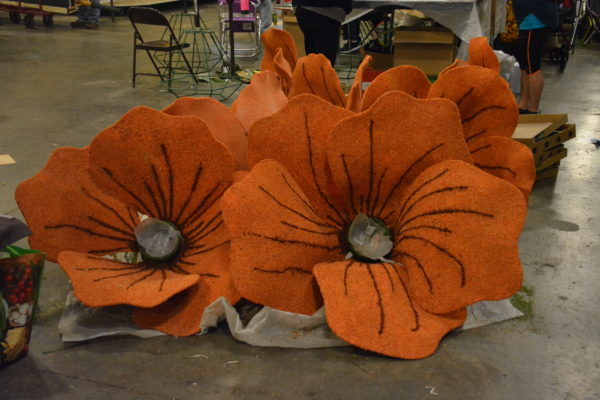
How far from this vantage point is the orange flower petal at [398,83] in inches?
68.5

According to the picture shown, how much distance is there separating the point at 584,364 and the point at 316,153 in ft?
2.61

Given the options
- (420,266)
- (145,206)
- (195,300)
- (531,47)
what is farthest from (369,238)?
(531,47)

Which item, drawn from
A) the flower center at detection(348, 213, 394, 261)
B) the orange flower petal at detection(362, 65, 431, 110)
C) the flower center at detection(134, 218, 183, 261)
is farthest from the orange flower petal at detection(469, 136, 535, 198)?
the flower center at detection(134, 218, 183, 261)

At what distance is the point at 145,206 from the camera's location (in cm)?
→ 154

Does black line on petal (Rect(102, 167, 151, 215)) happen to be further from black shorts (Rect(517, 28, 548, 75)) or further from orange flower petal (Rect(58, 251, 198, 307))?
black shorts (Rect(517, 28, 548, 75))

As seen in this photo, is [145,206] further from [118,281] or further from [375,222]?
[375,222]

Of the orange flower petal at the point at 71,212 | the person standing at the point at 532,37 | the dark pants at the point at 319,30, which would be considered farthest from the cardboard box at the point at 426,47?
the orange flower petal at the point at 71,212

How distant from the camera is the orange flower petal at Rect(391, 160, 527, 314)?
1.29 m

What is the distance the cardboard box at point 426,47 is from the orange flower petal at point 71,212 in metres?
3.18

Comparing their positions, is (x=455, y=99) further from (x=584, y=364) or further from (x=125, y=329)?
(x=125, y=329)

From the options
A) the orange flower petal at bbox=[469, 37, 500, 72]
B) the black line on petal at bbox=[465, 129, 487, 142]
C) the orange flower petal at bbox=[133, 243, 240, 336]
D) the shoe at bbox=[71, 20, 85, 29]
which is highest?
the orange flower petal at bbox=[469, 37, 500, 72]

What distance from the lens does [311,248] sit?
1396mm

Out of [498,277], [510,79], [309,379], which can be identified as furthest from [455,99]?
[510,79]

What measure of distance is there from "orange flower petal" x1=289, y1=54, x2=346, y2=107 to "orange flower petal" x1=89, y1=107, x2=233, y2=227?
1.68 ft
